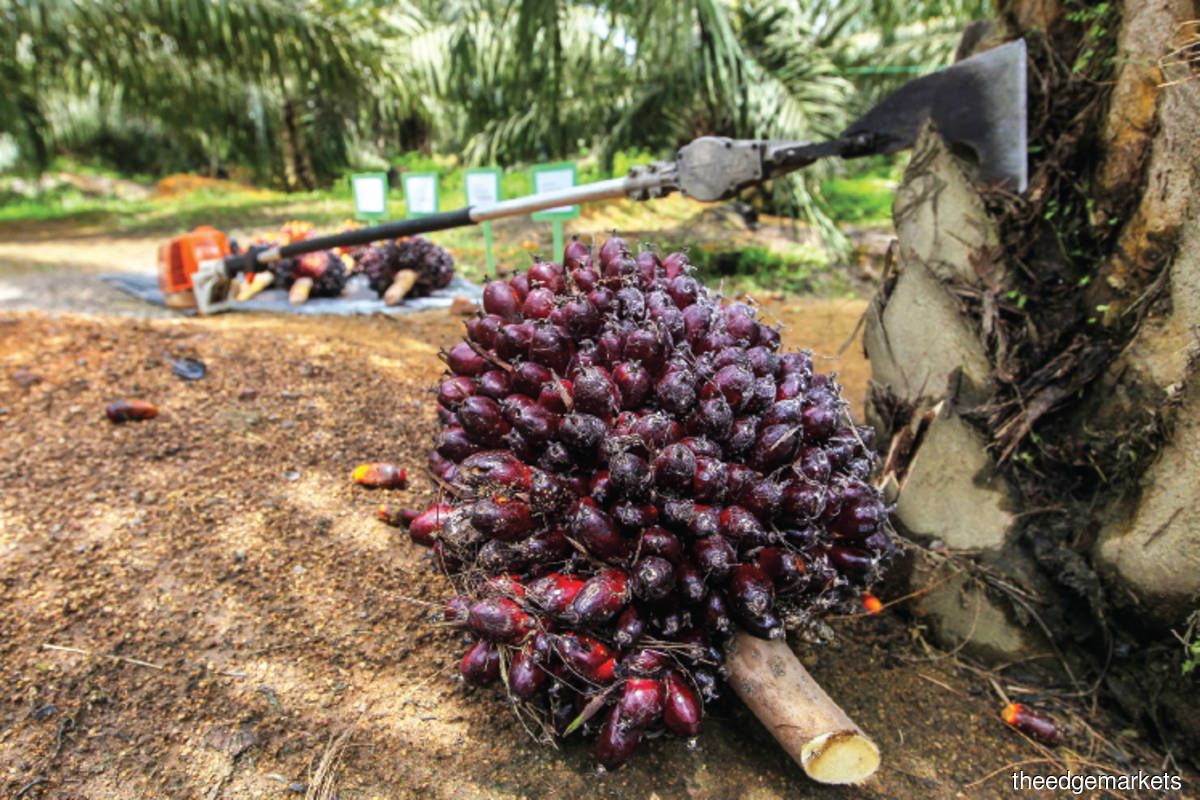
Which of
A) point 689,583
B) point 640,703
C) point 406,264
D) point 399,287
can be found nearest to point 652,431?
point 689,583

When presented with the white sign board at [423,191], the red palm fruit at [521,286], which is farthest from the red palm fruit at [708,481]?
the white sign board at [423,191]

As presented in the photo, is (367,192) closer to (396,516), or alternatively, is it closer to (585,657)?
(396,516)

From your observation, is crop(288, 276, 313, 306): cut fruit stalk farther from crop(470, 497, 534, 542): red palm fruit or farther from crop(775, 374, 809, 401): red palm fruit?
crop(775, 374, 809, 401): red palm fruit

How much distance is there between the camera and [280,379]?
314 cm

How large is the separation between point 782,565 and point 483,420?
718mm

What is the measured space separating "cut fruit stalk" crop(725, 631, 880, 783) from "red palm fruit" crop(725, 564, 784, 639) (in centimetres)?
6

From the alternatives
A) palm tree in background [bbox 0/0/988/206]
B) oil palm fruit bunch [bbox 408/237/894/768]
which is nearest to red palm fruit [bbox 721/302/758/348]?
oil palm fruit bunch [bbox 408/237/894/768]

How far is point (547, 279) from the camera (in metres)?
1.81

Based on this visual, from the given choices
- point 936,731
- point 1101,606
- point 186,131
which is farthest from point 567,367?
point 186,131

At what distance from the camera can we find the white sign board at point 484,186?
4953mm

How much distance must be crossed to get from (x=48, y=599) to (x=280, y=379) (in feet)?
4.80

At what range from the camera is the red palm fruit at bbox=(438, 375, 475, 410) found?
5.74ft

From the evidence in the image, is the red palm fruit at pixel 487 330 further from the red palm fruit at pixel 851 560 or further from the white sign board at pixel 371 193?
the white sign board at pixel 371 193

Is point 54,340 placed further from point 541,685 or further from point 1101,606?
point 1101,606
